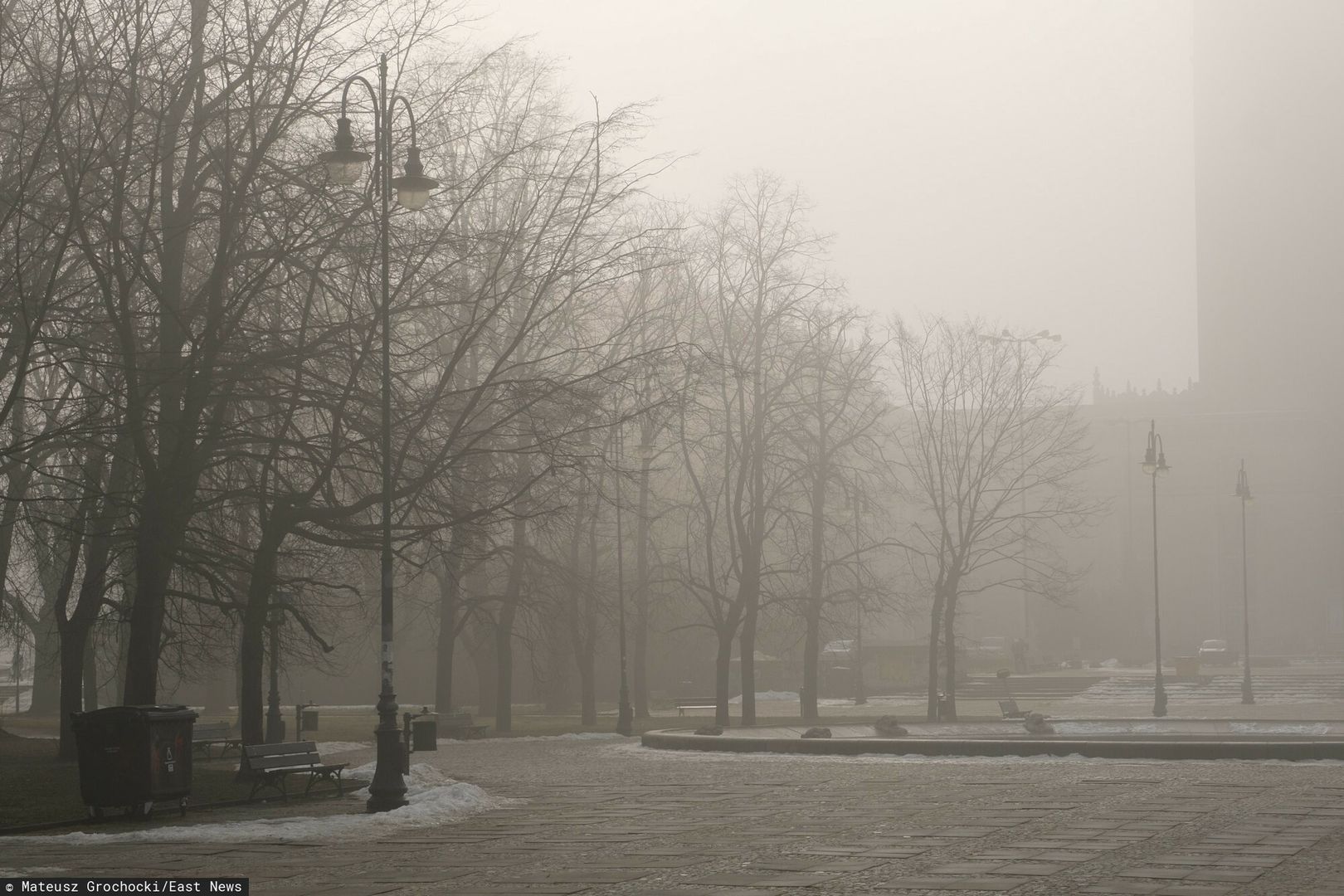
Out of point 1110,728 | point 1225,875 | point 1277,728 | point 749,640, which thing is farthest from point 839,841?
point 749,640

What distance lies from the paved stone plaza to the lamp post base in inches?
35.8

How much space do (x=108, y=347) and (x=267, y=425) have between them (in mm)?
2749

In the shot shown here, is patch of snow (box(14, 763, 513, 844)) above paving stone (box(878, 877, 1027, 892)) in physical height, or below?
below

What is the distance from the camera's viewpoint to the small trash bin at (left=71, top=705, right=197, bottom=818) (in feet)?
51.9

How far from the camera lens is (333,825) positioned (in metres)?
15.3

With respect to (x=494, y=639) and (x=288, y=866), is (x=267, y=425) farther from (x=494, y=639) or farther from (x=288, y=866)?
(x=494, y=639)

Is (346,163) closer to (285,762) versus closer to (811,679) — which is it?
(285,762)

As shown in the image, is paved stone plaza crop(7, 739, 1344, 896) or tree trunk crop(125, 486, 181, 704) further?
tree trunk crop(125, 486, 181, 704)

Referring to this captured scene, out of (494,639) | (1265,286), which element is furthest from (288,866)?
(1265,286)

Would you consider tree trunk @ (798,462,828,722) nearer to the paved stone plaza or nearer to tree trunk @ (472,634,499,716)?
tree trunk @ (472,634,499,716)

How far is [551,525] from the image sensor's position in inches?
1234

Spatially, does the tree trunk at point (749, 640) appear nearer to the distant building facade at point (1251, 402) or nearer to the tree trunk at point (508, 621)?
the tree trunk at point (508, 621)

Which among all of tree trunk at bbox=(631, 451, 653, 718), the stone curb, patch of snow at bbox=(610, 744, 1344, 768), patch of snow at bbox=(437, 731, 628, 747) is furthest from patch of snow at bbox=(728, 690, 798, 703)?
the stone curb

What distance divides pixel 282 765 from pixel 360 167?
7.10 metres
